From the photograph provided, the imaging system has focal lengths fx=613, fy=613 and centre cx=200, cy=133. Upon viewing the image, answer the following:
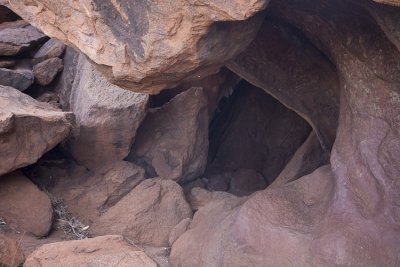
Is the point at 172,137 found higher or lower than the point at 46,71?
lower

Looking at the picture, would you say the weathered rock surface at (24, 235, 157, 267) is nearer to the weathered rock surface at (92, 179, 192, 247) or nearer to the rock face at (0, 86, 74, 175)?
the weathered rock surface at (92, 179, 192, 247)

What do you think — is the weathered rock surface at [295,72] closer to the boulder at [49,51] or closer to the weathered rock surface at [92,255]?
the weathered rock surface at [92,255]

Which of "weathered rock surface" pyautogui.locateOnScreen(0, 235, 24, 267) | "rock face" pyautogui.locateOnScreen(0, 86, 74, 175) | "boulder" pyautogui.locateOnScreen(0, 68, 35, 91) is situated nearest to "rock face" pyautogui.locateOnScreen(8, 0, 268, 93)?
"weathered rock surface" pyautogui.locateOnScreen(0, 235, 24, 267)

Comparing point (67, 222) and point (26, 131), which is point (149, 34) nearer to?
point (26, 131)

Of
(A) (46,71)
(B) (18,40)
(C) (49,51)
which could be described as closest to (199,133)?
(A) (46,71)

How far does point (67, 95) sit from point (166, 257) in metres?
1.95

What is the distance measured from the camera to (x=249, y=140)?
230 inches

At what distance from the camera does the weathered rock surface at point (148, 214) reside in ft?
14.3

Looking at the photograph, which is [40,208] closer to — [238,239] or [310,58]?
[238,239]

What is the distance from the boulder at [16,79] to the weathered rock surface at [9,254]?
2.44m

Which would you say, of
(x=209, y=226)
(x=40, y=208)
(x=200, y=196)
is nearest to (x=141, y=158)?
(x=200, y=196)

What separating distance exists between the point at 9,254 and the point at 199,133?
242cm

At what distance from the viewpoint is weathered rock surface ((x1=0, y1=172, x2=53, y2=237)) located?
13.9 feet

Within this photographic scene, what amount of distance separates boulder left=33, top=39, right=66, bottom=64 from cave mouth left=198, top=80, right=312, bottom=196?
1531mm
